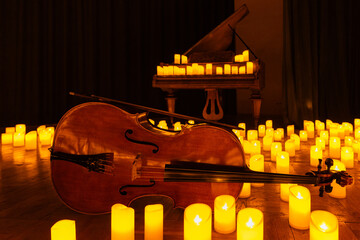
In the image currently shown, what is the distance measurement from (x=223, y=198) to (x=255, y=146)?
104 centimetres

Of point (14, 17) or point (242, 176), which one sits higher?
point (14, 17)

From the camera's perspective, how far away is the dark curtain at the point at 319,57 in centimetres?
368

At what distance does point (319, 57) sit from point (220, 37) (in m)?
1.39

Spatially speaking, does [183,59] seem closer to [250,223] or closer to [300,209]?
[300,209]

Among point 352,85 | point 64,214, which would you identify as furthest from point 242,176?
point 352,85

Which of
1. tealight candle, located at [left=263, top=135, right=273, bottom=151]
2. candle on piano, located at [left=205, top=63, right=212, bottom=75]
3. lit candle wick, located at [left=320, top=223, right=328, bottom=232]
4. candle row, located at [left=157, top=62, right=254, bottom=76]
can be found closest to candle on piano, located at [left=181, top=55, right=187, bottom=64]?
candle row, located at [left=157, top=62, right=254, bottom=76]

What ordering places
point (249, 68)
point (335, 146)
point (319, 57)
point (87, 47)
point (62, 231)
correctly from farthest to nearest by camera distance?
point (87, 47) → point (319, 57) → point (249, 68) → point (335, 146) → point (62, 231)

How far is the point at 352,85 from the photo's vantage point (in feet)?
12.7

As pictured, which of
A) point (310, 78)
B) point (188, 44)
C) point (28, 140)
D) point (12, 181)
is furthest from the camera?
point (188, 44)

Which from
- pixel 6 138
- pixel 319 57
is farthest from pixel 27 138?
pixel 319 57

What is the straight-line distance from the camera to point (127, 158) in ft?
3.53

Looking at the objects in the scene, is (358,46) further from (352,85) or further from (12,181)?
(12,181)

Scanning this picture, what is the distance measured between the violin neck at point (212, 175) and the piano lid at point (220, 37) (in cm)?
235

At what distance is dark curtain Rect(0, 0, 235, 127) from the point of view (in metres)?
3.80
